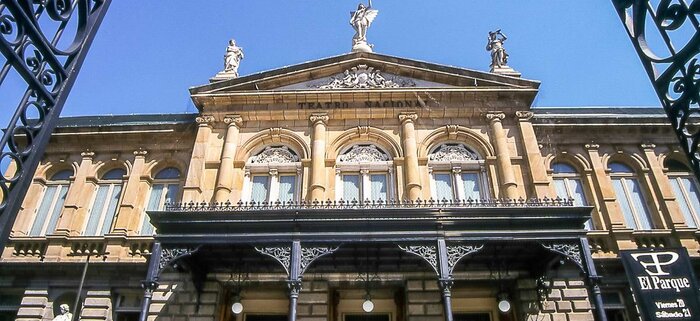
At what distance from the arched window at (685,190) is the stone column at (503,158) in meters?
6.26

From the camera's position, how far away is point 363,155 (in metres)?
17.8

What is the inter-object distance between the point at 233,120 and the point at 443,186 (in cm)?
782

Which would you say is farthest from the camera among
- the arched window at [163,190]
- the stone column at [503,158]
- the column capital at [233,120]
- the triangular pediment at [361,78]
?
the triangular pediment at [361,78]

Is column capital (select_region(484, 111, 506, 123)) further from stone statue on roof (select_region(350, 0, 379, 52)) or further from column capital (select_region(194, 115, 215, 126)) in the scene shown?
column capital (select_region(194, 115, 215, 126))

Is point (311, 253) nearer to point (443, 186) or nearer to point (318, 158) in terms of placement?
point (318, 158)

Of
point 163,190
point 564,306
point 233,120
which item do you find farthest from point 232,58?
point 564,306

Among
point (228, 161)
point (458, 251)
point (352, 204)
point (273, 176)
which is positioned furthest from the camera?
point (273, 176)

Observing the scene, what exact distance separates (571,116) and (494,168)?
4.46 m

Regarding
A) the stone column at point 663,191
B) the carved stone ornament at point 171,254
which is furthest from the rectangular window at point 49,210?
the stone column at point 663,191

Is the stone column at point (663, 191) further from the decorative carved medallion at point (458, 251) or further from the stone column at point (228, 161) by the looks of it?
the stone column at point (228, 161)

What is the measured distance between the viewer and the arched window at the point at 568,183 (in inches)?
696

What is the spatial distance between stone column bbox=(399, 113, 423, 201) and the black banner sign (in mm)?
6120

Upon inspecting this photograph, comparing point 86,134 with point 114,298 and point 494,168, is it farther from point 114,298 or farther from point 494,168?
point 494,168

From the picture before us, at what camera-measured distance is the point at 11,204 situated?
11.1ft
